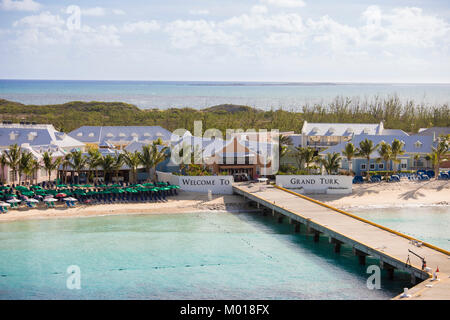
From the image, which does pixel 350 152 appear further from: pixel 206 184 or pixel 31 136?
pixel 31 136

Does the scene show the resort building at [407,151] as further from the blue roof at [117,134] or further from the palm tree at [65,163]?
the palm tree at [65,163]

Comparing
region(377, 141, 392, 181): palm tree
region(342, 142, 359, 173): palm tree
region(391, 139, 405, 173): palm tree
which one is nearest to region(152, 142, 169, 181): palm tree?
region(342, 142, 359, 173): palm tree

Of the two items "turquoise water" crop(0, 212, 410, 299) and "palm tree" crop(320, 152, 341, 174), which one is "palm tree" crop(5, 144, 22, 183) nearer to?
"turquoise water" crop(0, 212, 410, 299)

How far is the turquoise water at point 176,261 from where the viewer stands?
2264 centimetres

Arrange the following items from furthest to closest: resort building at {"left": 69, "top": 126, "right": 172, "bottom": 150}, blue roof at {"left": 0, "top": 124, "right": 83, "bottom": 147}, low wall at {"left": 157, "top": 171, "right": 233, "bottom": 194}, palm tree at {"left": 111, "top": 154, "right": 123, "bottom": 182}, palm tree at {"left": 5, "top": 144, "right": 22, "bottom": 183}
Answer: resort building at {"left": 69, "top": 126, "right": 172, "bottom": 150}
blue roof at {"left": 0, "top": 124, "right": 83, "bottom": 147}
palm tree at {"left": 111, "top": 154, "right": 123, "bottom": 182}
low wall at {"left": 157, "top": 171, "right": 233, "bottom": 194}
palm tree at {"left": 5, "top": 144, "right": 22, "bottom": 183}

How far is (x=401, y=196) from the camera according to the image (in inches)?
1679

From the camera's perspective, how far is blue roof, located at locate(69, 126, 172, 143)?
2430 inches

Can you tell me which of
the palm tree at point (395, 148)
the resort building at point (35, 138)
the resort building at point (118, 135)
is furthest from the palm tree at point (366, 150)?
the resort building at point (35, 138)

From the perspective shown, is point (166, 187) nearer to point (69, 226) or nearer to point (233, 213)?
point (233, 213)

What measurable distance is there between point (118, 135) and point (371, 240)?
41696 mm

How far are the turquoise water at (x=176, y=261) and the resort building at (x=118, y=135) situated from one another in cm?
2617

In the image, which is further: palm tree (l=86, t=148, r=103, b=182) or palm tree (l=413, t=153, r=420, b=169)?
palm tree (l=413, t=153, r=420, b=169)

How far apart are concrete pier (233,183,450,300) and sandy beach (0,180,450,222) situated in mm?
3181

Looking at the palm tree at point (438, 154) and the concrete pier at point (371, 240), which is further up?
the palm tree at point (438, 154)
